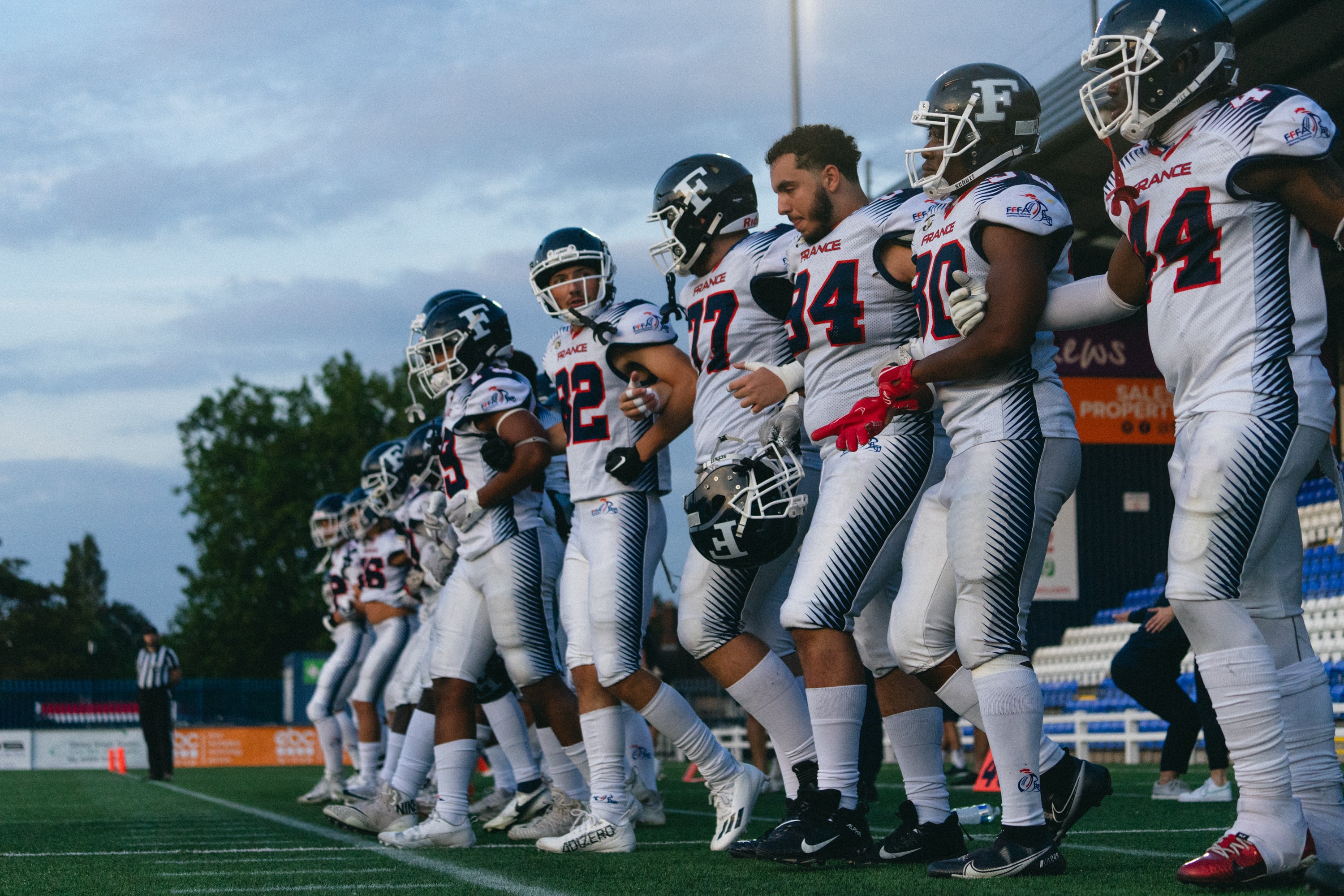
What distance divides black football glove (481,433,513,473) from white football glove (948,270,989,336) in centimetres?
250

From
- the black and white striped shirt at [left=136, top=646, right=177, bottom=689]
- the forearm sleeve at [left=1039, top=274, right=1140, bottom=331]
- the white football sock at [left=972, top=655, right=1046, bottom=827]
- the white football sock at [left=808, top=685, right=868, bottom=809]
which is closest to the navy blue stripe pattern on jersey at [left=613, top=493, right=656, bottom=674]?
the white football sock at [left=808, top=685, right=868, bottom=809]

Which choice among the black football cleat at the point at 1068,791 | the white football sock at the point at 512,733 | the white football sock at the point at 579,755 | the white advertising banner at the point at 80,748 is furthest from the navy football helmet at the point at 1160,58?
the white advertising banner at the point at 80,748

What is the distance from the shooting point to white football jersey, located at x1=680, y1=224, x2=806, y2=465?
5344 mm

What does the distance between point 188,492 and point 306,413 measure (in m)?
4.56

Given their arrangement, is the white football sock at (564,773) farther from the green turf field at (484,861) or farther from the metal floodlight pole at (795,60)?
the metal floodlight pole at (795,60)

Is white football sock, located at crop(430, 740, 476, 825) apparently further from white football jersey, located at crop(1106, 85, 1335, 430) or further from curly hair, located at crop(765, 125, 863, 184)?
white football jersey, located at crop(1106, 85, 1335, 430)

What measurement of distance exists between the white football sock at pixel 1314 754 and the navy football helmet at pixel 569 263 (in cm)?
324

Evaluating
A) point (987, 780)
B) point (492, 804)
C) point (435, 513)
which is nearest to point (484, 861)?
point (435, 513)

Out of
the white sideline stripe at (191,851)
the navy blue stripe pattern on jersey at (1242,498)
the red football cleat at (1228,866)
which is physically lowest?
the white sideline stripe at (191,851)

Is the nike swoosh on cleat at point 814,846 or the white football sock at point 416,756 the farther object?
the white football sock at point 416,756

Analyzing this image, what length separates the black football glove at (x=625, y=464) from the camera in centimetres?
552

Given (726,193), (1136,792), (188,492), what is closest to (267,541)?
(188,492)

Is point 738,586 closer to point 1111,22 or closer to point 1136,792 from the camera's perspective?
point 1111,22

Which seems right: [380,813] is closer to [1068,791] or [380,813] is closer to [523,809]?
[523,809]
